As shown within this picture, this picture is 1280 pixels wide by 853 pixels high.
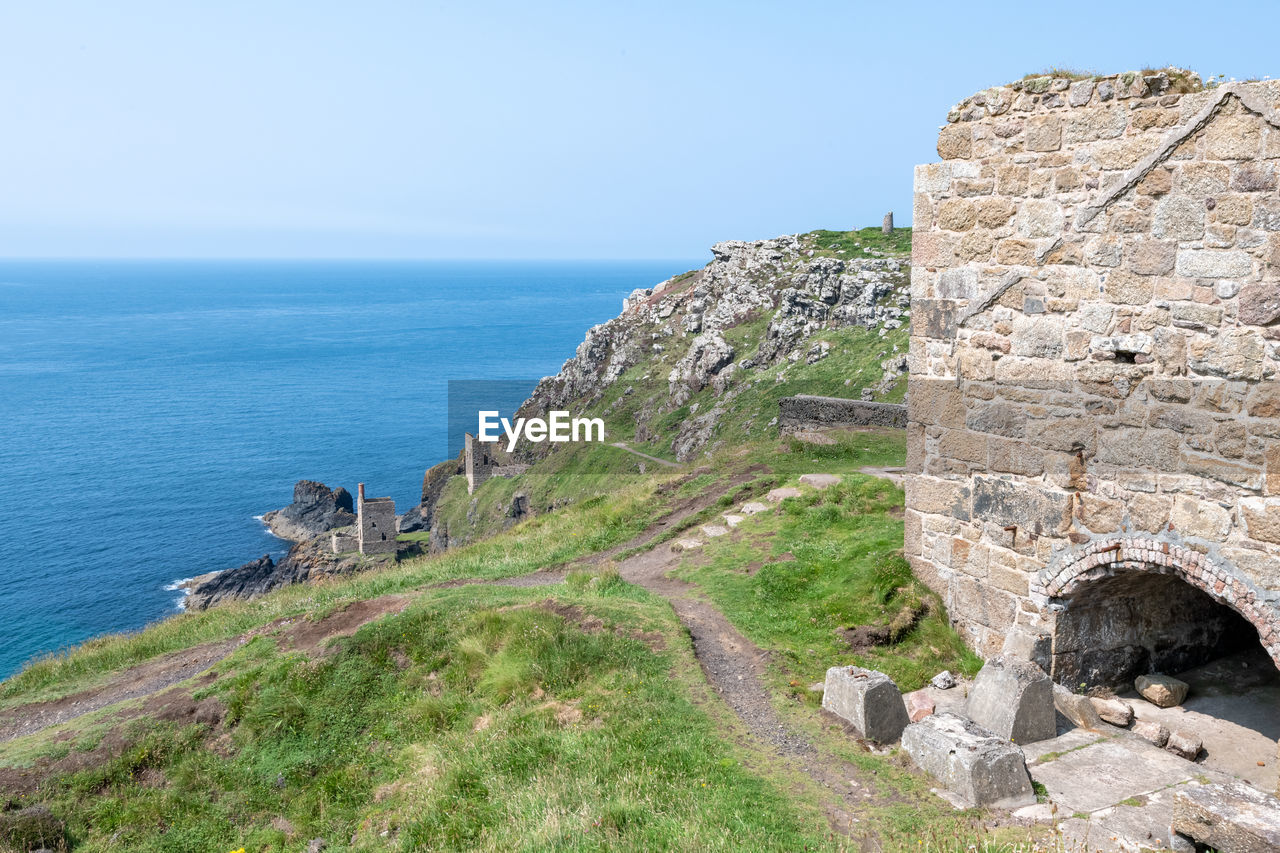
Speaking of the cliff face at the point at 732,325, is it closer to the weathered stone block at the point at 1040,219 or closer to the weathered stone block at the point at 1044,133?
the weathered stone block at the point at 1040,219

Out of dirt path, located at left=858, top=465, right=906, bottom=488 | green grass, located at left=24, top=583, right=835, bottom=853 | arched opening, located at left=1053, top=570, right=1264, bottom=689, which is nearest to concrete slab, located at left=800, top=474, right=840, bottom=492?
dirt path, located at left=858, top=465, right=906, bottom=488

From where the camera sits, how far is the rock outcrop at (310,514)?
2773 inches

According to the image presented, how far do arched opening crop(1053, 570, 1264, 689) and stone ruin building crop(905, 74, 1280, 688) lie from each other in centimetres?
3

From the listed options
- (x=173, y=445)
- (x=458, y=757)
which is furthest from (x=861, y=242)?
(x=173, y=445)

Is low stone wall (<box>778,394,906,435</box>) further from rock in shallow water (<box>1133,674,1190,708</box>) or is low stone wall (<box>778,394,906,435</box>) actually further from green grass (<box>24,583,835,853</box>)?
rock in shallow water (<box>1133,674,1190,708</box>)

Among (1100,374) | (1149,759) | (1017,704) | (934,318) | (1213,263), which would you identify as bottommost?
(1149,759)

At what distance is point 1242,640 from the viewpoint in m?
12.3

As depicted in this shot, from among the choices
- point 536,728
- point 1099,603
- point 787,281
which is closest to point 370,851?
point 536,728

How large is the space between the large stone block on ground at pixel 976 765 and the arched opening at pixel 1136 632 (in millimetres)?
2405

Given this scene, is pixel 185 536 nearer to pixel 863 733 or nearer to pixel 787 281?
pixel 787 281

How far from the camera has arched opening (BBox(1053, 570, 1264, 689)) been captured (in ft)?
36.1

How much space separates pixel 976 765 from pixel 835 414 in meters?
18.8

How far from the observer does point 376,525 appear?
61.2 m

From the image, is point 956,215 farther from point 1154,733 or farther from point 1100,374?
point 1154,733
